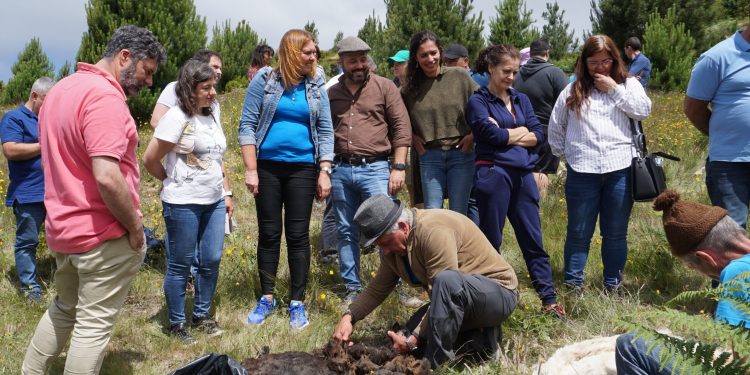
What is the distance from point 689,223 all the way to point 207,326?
119 inches

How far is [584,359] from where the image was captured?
11.2ft

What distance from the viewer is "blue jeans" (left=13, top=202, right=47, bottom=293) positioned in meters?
4.87

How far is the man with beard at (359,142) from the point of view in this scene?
15.0 ft

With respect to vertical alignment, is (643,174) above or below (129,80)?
below

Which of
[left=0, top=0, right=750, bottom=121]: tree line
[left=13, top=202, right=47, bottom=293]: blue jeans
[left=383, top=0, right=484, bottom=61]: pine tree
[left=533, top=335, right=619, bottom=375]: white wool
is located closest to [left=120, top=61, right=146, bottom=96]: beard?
[left=13, top=202, right=47, bottom=293]: blue jeans

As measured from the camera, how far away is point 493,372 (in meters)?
3.41

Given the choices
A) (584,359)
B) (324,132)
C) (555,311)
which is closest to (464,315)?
(584,359)

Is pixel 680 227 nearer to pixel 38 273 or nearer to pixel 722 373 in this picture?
pixel 722 373

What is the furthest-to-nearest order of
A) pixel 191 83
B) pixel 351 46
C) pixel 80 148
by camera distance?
pixel 351 46 < pixel 191 83 < pixel 80 148

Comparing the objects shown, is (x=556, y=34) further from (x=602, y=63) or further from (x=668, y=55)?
(x=602, y=63)

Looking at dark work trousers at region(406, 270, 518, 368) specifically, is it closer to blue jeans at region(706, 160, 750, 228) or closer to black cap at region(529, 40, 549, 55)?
blue jeans at region(706, 160, 750, 228)

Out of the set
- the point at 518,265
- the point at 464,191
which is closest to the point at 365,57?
the point at 464,191

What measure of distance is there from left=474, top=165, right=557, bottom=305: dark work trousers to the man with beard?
2.22 ft

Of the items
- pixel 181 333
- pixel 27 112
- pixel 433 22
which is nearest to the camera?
pixel 181 333
